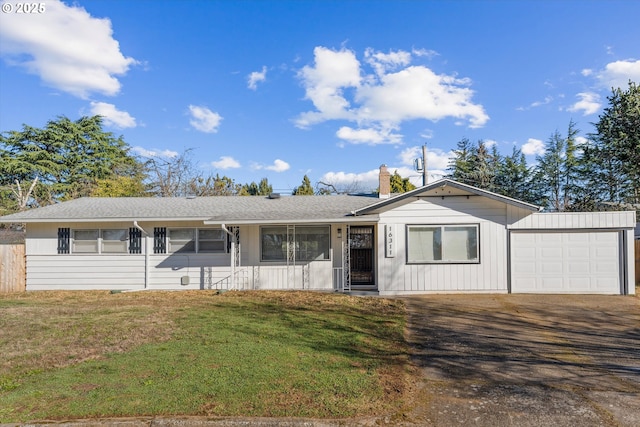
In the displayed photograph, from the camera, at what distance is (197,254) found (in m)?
12.7

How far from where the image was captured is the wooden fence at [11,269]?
42.0ft

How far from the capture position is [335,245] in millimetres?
12398

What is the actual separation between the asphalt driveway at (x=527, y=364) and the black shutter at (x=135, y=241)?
365 inches

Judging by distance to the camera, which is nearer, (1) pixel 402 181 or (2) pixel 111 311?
(2) pixel 111 311

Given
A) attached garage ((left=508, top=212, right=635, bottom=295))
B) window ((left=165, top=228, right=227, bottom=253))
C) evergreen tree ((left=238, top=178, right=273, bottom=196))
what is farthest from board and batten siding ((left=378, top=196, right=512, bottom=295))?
evergreen tree ((left=238, top=178, right=273, bottom=196))

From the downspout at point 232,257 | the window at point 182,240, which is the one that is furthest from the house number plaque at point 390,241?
the window at point 182,240

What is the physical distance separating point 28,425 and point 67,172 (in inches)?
1369

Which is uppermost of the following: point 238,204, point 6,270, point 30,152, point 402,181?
point 30,152

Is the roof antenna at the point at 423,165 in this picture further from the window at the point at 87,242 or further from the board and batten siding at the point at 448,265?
the window at the point at 87,242

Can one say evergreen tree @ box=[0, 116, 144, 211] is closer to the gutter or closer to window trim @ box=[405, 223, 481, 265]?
the gutter

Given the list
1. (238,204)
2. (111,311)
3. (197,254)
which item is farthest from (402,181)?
(111,311)

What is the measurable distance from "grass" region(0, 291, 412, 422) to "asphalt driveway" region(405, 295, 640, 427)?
46 centimetres

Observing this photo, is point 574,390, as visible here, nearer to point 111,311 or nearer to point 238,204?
point 111,311

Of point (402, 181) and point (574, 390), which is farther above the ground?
point (402, 181)
